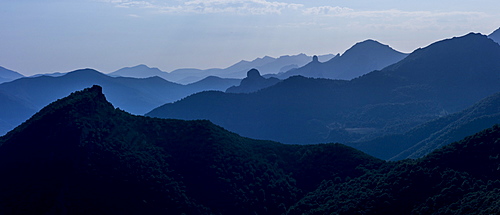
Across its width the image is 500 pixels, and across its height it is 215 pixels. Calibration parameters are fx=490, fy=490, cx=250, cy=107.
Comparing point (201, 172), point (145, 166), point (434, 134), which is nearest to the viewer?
point (145, 166)

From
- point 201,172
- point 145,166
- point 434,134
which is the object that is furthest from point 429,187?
point 434,134

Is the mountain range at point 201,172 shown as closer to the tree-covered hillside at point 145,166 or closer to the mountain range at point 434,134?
the tree-covered hillside at point 145,166

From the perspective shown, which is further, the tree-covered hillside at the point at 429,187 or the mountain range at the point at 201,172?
the mountain range at the point at 201,172

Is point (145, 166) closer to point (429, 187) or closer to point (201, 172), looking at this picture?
point (201, 172)

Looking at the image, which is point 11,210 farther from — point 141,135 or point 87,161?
point 141,135

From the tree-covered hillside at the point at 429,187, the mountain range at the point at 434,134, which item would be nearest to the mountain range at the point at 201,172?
the tree-covered hillside at the point at 429,187

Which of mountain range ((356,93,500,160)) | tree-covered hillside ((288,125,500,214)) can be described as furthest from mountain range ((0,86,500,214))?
mountain range ((356,93,500,160))

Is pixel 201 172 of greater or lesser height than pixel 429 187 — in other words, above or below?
above

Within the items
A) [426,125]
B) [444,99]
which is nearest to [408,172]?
[426,125]
